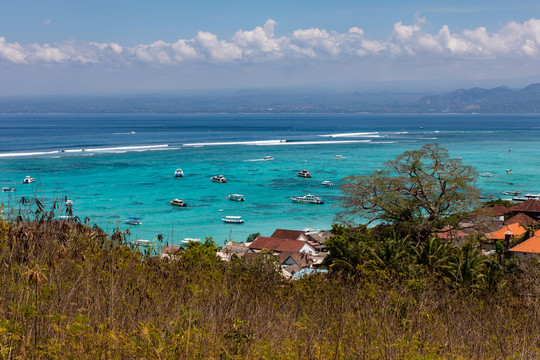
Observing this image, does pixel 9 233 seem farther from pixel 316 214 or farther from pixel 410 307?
pixel 316 214

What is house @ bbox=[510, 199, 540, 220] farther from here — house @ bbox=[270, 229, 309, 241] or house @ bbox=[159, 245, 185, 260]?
house @ bbox=[159, 245, 185, 260]

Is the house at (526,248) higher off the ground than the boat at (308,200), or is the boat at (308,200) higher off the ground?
the house at (526,248)

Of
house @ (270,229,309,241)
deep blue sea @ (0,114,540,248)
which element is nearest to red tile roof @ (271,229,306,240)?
house @ (270,229,309,241)

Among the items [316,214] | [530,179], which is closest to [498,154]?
[530,179]

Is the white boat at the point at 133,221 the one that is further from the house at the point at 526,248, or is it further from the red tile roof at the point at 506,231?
the house at the point at 526,248

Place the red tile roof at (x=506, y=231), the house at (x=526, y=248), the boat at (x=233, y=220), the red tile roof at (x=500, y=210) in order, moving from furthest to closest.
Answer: the red tile roof at (x=500, y=210)
the boat at (x=233, y=220)
the red tile roof at (x=506, y=231)
the house at (x=526, y=248)

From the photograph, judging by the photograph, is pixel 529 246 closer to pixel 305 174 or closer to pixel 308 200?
pixel 308 200

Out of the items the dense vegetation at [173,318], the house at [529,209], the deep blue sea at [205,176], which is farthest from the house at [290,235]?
the dense vegetation at [173,318]
